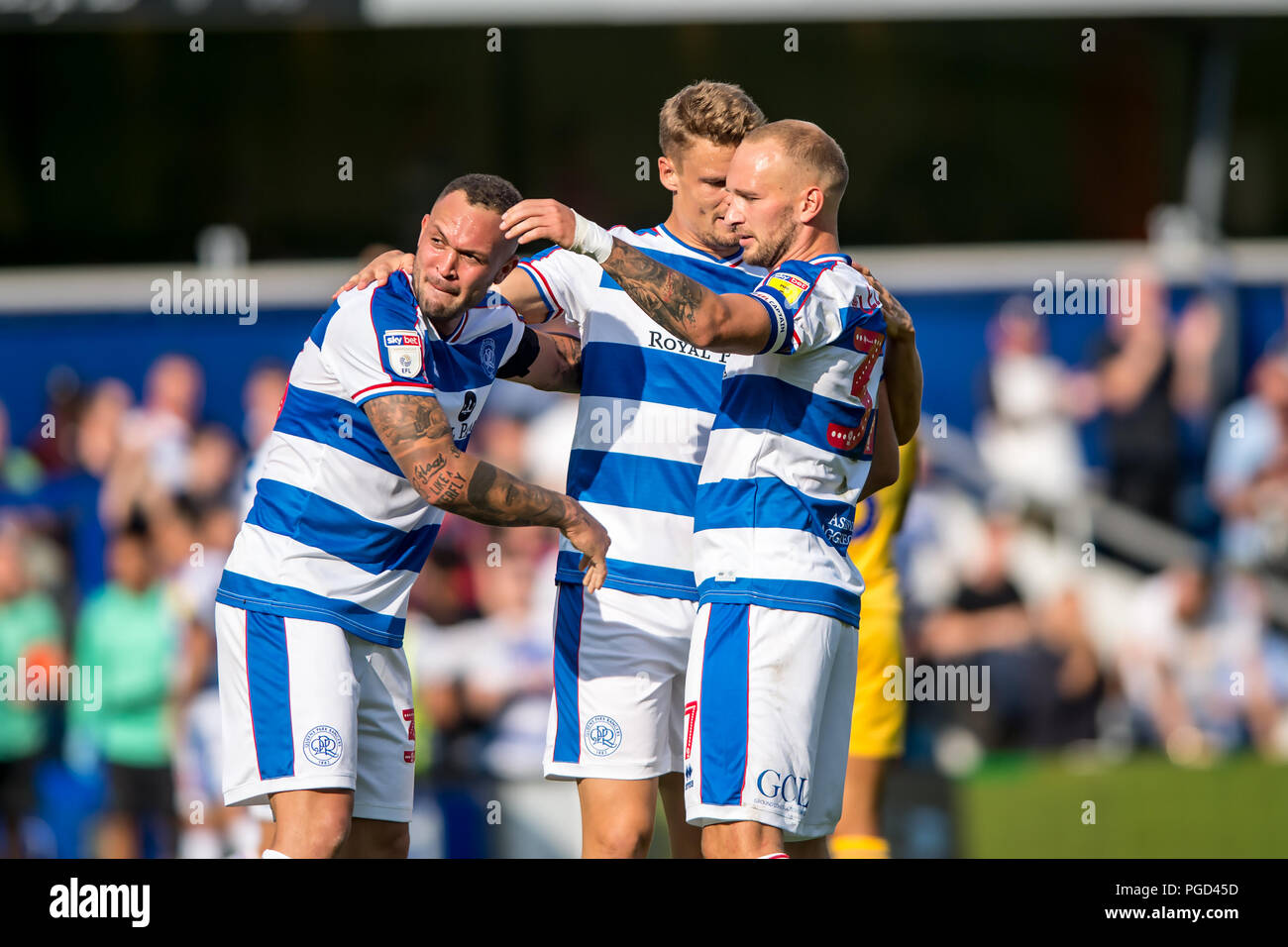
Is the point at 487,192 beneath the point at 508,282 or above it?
above

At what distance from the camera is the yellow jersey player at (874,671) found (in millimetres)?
6316

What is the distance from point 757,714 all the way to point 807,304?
1.10m

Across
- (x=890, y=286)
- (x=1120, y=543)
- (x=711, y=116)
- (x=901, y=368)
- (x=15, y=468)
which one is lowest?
(x=1120, y=543)

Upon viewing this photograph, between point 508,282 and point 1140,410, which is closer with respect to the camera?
point 508,282

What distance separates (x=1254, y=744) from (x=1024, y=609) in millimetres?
1664

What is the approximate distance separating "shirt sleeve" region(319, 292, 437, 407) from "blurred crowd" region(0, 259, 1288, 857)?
4.02m

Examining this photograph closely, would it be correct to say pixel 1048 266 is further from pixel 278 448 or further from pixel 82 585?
pixel 278 448

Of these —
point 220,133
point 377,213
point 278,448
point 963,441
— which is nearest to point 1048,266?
point 963,441

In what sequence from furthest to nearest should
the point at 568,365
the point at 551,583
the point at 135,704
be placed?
the point at 551,583 < the point at 135,704 < the point at 568,365

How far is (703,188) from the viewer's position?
17.1 feet

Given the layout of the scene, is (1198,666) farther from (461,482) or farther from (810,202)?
(461,482)

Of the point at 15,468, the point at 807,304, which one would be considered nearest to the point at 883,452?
the point at 807,304

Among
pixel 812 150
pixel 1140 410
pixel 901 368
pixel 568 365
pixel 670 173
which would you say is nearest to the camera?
pixel 812 150

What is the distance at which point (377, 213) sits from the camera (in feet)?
43.9
